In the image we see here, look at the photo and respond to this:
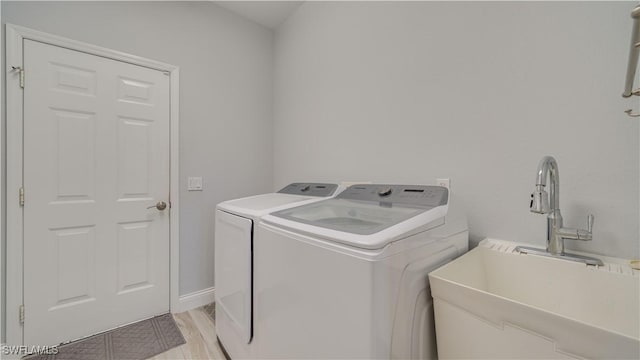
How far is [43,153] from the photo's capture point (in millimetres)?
1560

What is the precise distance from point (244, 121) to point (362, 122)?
4.33ft

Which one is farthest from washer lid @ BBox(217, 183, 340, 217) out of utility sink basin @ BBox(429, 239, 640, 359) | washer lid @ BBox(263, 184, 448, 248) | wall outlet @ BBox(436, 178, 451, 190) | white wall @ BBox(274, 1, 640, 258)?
utility sink basin @ BBox(429, 239, 640, 359)

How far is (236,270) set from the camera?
130 centimetres

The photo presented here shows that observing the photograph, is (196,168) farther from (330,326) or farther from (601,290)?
(601,290)

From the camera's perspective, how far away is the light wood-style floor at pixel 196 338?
61.5 inches

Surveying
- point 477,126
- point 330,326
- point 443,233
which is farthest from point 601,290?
point 330,326

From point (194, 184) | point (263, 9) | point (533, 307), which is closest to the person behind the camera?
point (533, 307)

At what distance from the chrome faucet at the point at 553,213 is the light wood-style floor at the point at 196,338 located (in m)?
1.88

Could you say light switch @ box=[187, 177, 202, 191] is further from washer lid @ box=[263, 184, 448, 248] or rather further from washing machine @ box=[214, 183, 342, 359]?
washer lid @ box=[263, 184, 448, 248]

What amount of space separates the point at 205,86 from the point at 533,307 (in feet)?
8.33

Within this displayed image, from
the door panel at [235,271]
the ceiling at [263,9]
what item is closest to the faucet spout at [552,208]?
the door panel at [235,271]

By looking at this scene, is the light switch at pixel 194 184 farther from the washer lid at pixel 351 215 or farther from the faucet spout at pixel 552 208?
the faucet spout at pixel 552 208

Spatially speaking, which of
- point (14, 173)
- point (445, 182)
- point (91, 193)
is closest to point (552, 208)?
point (445, 182)

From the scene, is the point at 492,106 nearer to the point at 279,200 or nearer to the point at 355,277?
the point at 355,277
